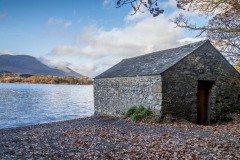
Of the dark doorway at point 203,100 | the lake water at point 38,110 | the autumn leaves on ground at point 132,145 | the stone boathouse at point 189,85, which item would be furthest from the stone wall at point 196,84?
the lake water at point 38,110

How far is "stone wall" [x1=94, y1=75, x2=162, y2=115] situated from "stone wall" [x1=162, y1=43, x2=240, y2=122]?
31.3 inches

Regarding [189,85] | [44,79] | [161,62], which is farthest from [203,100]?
[44,79]

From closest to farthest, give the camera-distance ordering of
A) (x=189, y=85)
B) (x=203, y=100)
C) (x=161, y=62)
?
(x=189, y=85) < (x=203, y=100) < (x=161, y=62)

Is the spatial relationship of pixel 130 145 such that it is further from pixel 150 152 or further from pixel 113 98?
pixel 113 98

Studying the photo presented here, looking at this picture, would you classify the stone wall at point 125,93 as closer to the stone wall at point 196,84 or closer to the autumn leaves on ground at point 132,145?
the stone wall at point 196,84

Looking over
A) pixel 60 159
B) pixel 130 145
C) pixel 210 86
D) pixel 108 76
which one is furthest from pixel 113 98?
pixel 60 159

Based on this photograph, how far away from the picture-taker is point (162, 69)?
1781 centimetres

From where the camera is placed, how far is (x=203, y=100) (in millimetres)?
19031

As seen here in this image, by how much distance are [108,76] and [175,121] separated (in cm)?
835

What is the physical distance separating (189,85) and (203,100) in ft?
5.97

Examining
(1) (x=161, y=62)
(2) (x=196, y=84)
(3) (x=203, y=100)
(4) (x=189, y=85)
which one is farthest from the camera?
(1) (x=161, y=62)

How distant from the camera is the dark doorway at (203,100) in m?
18.9

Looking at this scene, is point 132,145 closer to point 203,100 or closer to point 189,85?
point 189,85

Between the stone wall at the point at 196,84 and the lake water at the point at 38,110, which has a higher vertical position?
the stone wall at the point at 196,84
